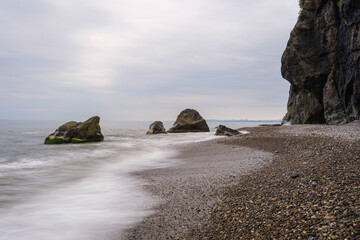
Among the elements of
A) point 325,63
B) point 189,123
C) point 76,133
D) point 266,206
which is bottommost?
point 266,206

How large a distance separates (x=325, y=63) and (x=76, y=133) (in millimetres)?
27761

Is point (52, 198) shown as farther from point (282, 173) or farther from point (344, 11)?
point (344, 11)

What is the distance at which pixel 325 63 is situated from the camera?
27.2 metres

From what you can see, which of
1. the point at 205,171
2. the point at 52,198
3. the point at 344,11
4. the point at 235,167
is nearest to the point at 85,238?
the point at 52,198

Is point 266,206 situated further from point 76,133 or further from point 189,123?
point 189,123

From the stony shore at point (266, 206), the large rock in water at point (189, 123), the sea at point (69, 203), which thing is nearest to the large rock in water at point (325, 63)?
the large rock in water at point (189, 123)

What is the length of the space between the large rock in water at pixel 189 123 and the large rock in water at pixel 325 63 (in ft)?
46.9

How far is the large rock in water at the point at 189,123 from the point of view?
40.8 m

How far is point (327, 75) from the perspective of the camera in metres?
27.2

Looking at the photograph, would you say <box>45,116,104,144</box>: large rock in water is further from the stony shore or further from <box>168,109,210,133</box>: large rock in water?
the stony shore

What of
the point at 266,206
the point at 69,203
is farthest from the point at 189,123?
the point at 266,206

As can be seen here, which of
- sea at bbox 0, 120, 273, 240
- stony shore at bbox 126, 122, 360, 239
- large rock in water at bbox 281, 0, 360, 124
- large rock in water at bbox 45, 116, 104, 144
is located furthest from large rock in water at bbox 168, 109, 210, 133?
stony shore at bbox 126, 122, 360, 239

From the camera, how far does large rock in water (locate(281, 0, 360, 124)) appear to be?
21.7m

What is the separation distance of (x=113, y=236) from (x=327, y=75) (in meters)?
29.9
